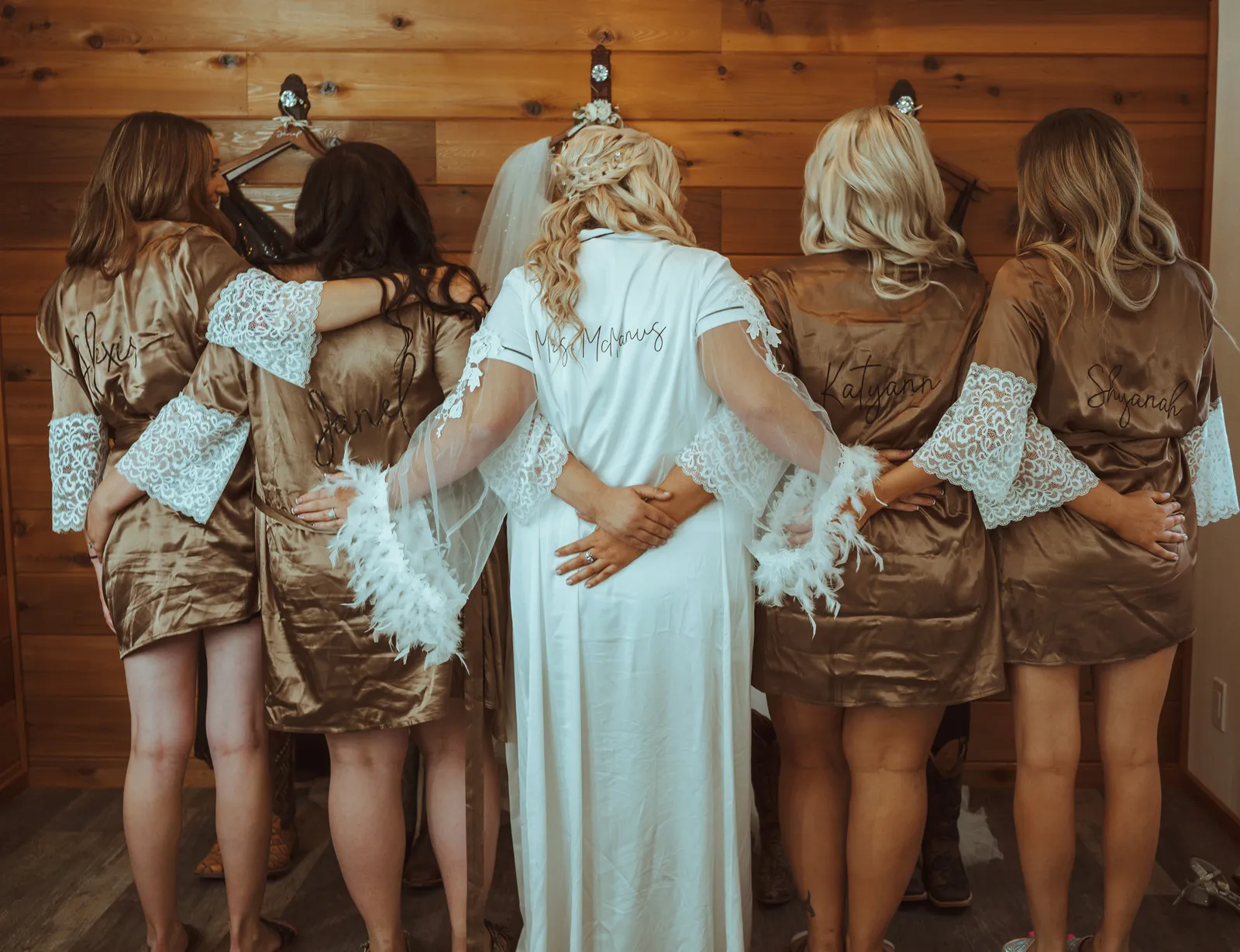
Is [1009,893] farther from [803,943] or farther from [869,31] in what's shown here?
[869,31]

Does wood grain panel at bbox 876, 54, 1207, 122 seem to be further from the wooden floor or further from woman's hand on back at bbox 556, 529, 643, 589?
the wooden floor

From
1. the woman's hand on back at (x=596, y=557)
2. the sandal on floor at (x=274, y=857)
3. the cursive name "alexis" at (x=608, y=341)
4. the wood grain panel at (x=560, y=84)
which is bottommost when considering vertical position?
the sandal on floor at (x=274, y=857)

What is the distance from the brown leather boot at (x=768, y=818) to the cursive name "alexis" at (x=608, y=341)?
3.33 feet

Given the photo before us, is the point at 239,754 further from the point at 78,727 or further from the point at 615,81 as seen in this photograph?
the point at 615,81

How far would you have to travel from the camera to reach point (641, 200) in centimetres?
170

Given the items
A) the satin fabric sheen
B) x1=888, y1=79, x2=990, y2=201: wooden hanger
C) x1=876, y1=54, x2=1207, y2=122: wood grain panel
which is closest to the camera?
the satin fabric sheen

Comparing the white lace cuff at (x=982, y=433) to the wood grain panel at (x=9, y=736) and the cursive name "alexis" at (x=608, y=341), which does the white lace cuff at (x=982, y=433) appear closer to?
the cursive name "alexis" at (x=608, y=341)

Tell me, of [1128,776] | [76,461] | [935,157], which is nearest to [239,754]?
[76,461]

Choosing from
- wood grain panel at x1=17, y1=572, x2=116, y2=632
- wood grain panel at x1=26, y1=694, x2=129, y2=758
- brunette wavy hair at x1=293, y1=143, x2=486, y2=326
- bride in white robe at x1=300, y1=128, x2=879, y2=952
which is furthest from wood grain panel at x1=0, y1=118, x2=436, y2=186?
wood grain panel at x1=26, y1=694, x2=129, y2=758

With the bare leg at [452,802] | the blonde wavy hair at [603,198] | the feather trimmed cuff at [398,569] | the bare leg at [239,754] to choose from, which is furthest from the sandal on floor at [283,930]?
the blonde wavy hair at [603,198]

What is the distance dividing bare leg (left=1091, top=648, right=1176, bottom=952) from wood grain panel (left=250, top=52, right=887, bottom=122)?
5.06 feet

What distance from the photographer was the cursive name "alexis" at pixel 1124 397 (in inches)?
70.4

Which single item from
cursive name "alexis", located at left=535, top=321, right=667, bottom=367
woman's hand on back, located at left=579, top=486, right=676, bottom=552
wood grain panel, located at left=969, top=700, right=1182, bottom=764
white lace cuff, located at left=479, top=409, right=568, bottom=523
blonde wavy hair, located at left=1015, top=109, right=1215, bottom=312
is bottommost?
wood grain panel, located at left=969, top=700, right=1182, bottom=764

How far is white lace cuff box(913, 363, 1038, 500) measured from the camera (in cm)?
174
